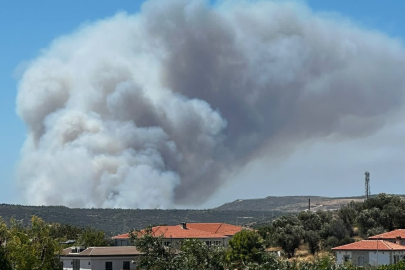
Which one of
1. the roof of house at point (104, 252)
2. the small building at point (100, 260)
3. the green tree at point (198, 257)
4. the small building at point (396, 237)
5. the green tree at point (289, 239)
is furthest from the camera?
the green tree at point (289, 239)

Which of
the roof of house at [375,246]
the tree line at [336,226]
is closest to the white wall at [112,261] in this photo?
the roof of house at [375,246]

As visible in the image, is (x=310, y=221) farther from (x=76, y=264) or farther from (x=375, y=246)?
(x=76, y=264)

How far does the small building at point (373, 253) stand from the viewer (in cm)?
7394

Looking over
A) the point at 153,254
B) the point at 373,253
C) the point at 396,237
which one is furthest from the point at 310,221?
the point at 153,254

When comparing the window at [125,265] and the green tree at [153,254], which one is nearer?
the green tree at [153,254]

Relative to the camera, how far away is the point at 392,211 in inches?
4134

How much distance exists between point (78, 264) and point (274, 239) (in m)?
31.8

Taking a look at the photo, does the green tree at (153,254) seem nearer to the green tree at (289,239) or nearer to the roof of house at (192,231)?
the roof of house at (192,231)

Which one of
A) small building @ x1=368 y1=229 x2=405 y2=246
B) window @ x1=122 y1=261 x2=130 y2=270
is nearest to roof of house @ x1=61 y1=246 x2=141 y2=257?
window @ x1=122 y1=261 x2=130 y2=270

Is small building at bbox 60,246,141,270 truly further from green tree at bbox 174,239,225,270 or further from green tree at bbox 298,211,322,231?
green tree at bbox 298,211,322,231

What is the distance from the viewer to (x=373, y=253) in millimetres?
74688

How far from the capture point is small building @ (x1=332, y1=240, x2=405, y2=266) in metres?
73.9

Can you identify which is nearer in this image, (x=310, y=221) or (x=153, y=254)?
(x=153, y=254)

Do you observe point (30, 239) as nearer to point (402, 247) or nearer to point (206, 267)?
point (206, 267)
